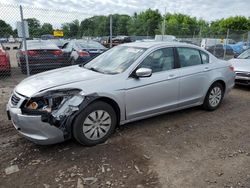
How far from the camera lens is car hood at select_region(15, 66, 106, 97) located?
3.65 metres

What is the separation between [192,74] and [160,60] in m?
0.81

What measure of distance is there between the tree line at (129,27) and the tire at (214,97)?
19.2 ft

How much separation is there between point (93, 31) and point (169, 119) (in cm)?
1012

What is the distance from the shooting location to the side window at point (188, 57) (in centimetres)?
493

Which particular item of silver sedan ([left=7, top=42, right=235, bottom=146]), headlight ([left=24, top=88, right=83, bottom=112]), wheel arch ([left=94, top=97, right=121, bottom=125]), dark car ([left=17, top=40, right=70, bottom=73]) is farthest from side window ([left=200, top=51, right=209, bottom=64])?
dark car ([left=17, top=40, right=70, bottom=73])

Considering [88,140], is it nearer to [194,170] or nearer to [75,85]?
[75,85]

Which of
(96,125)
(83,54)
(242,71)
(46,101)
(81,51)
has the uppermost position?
(81,51)

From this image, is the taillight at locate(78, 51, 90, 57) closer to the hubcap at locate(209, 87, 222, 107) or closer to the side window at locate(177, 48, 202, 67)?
the side window at locate(177, 48, 202, 67)

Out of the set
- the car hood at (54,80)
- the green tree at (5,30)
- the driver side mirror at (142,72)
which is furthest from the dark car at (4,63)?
the driver side mirror at (142,72)

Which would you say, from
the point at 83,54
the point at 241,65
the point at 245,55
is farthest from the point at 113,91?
the point at 245,55

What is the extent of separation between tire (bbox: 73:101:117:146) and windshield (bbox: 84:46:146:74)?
0.76 m

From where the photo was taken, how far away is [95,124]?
3.79m

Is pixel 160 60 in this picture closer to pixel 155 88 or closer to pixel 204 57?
pixel 155 88

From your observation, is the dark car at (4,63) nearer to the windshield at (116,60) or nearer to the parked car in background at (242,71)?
the windshield at (116,60)
